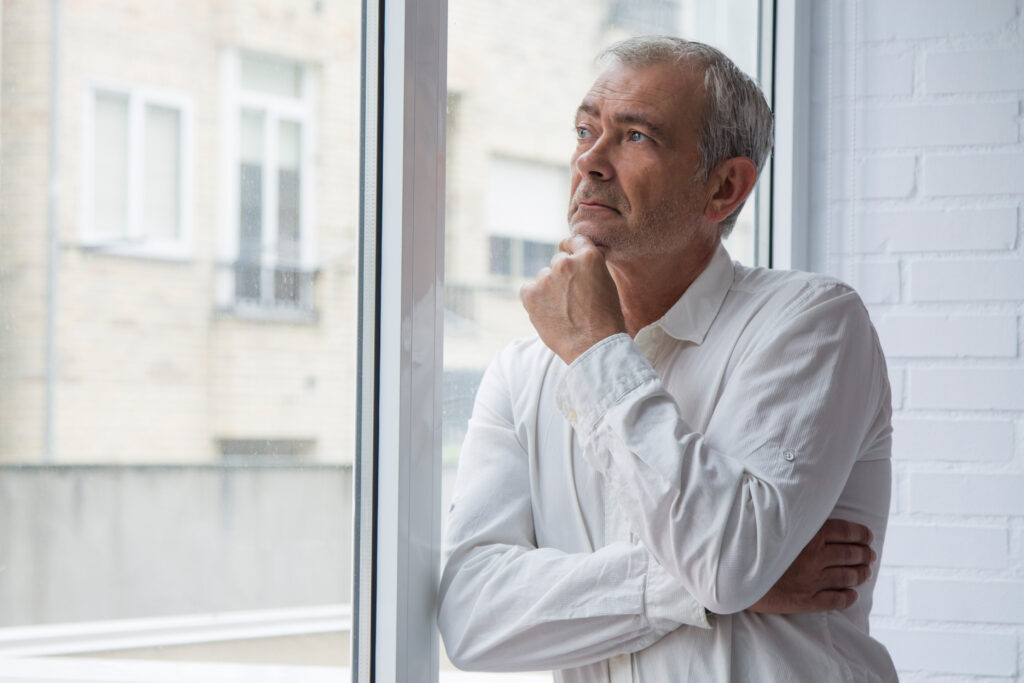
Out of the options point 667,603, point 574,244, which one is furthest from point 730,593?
point 574,244

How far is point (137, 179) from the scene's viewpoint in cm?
103

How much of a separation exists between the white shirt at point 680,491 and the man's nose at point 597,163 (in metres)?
0.19

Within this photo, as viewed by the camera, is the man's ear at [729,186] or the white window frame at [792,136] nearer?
the man's ear at [729,186]

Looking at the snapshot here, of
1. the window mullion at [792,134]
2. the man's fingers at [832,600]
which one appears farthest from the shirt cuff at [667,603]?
the window mullion at [792,134]

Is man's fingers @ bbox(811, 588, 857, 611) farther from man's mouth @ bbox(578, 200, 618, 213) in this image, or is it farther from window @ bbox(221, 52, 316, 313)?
window @ bbox(221, 52, 316, 313)

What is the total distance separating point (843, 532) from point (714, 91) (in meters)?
0.61

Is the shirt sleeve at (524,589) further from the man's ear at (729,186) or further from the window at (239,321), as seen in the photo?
the man's ear at (729,186)

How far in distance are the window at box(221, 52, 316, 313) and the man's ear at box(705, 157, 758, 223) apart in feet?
1.90

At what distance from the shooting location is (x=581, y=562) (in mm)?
1279

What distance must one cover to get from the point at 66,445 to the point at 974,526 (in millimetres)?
1717

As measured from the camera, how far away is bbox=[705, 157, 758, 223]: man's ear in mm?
1501

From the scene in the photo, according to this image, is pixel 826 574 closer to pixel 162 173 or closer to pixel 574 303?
pixel 574 303

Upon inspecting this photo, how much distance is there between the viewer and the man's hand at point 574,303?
1.27 m

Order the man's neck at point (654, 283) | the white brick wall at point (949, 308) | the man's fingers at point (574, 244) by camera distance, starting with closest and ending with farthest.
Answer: the man's fingers at point (574, 244), the man's neck at point (654, 283), the white brick wall at point (949, 308)
